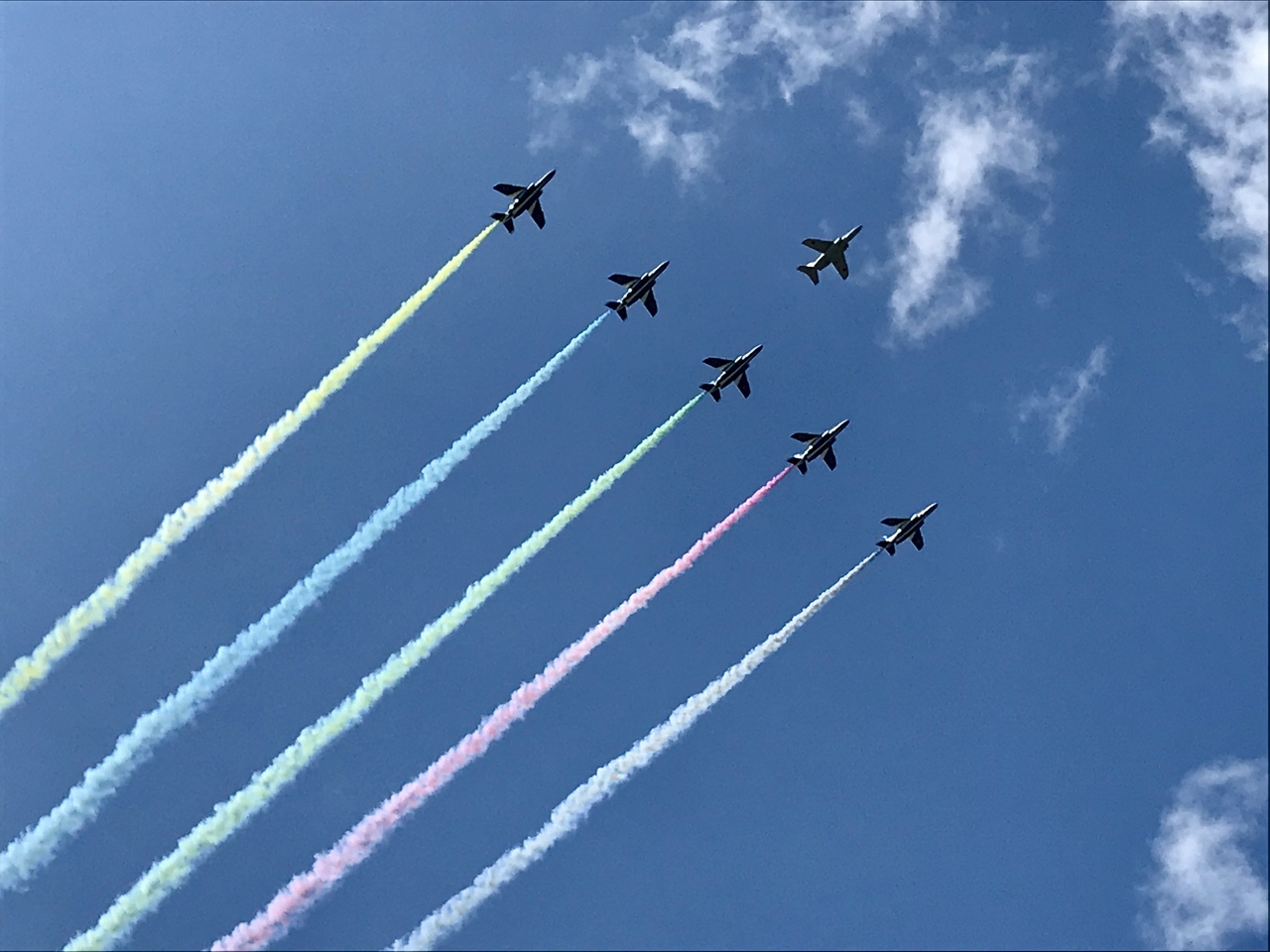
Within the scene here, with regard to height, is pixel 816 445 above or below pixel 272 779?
above

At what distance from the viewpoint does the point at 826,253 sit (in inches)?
4151

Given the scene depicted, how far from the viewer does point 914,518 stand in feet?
344

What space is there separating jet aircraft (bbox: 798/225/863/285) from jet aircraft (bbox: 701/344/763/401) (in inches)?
258

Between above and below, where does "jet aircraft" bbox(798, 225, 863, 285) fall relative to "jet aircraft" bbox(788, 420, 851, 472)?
above

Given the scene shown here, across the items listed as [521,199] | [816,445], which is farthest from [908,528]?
[521,199]

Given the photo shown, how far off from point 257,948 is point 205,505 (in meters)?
25.7

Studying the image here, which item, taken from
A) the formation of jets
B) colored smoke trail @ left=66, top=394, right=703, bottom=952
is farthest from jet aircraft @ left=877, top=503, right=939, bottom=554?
colored smoke trail @ left=66, top=394, right=703, bottom=952

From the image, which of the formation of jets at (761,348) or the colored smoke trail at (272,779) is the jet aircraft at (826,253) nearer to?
the formation of jets at (761,348)

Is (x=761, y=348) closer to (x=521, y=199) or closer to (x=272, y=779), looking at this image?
(x=521, y=199)

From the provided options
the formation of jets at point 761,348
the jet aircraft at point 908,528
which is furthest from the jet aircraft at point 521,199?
the jet aircraft at point 908,528

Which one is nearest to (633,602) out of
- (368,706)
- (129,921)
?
(368,706)

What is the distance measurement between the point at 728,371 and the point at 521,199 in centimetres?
1940

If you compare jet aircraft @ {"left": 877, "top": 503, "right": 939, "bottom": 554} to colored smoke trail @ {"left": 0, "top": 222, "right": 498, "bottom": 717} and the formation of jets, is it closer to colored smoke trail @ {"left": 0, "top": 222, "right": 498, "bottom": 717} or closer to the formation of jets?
the formation of jets

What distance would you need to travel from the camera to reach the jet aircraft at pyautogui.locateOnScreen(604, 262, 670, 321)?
338ft
